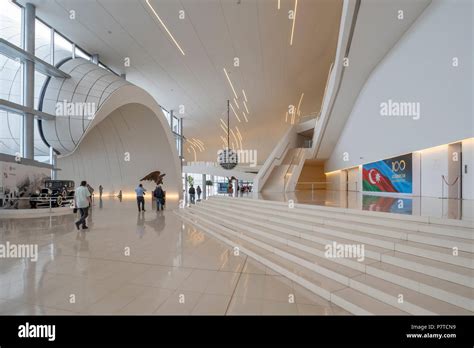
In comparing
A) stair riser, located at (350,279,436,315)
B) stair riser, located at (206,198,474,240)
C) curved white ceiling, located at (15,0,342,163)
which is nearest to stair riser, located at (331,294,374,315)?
stair riser, located at (350,279,436,315)

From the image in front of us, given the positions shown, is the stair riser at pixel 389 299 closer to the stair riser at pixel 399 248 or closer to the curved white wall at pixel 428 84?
the stair riser at pixel 399 248

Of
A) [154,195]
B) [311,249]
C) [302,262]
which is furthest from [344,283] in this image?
[154,195]

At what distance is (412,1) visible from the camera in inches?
268

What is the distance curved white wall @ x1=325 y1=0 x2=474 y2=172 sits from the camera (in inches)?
221

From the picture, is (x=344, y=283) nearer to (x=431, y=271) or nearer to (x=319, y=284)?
(x=319, y=284)

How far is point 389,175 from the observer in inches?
388

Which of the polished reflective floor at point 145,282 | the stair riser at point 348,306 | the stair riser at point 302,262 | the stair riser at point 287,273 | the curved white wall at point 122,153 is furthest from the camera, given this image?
the curved white wall at point 122,153

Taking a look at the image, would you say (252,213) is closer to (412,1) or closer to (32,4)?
(412,1)

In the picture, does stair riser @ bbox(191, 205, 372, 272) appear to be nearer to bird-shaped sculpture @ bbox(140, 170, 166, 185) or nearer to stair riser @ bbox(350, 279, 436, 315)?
stair riser @ bbox(350, 279, 436, 315)

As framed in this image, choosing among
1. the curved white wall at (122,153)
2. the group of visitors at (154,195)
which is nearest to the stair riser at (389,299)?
the group of visitors at (154,195)

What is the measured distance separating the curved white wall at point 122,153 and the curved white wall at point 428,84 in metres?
13.0

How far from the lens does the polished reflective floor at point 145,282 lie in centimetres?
264

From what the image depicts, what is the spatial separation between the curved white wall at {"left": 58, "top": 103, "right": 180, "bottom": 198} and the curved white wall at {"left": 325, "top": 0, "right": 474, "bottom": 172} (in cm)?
1302
